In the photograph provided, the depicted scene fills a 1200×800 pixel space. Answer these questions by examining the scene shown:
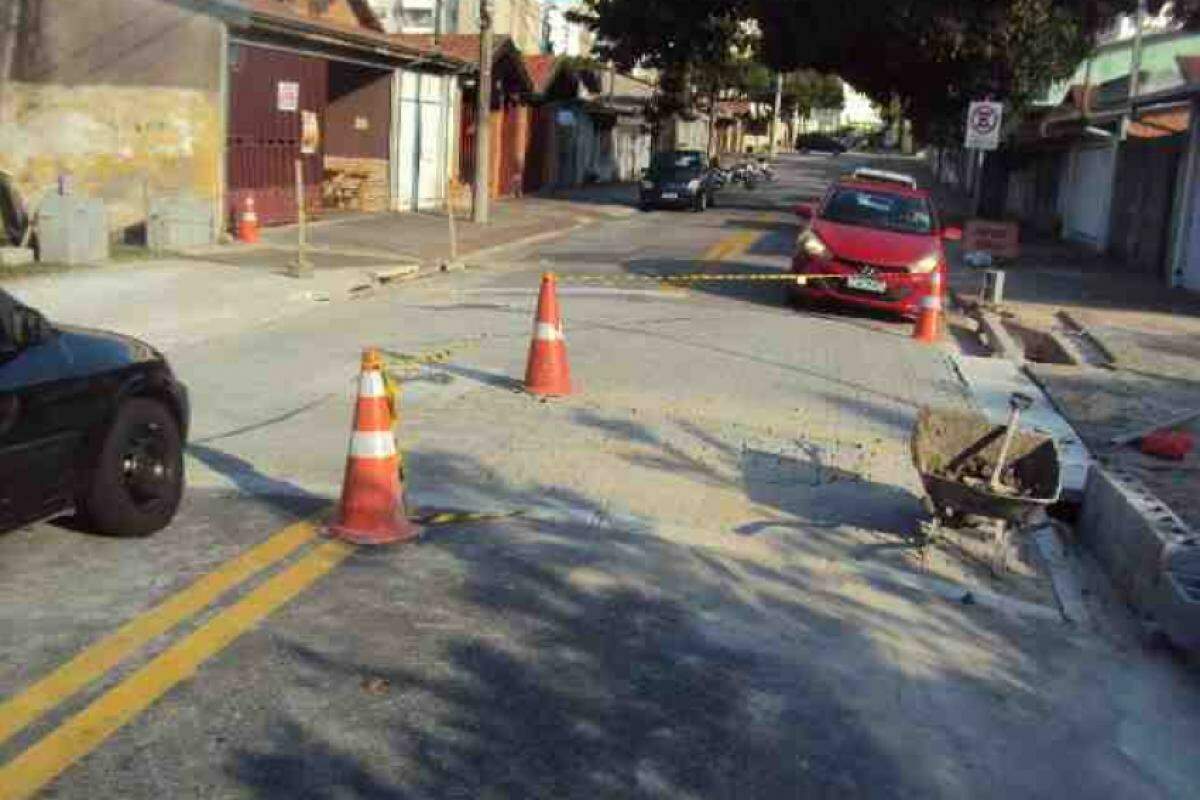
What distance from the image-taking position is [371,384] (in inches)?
255

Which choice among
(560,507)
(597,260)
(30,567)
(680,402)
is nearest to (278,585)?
(30,567)

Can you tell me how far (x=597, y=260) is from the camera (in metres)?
22.8

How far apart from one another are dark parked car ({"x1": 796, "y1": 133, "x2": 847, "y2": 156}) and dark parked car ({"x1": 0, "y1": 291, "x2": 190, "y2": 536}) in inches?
4451

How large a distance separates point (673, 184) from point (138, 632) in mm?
33922

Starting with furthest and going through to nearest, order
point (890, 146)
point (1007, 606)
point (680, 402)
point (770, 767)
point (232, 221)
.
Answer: point (890, 146)
point (232, 221)
point (680, 402)
point (1007, 606)
point (770, 767)

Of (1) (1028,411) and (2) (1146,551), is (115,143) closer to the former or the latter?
(1) (1028,411)

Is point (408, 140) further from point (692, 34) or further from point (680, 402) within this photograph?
point (680, 402)

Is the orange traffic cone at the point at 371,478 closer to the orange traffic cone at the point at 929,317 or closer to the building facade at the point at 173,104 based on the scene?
the orange traffic cone at the point at 929,317

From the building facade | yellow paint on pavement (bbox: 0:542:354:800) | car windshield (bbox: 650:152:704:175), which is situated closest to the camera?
yellow paint on pavement (bbox: 0:542:354:800)

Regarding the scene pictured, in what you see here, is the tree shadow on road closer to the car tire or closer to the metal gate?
the car tire

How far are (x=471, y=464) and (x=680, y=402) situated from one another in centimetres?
258

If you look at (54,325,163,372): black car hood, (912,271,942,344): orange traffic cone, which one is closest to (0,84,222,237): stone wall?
(912,271,942,344): orange traffic cone

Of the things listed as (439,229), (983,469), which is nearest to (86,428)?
(983,469)

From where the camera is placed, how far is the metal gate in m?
22.7
